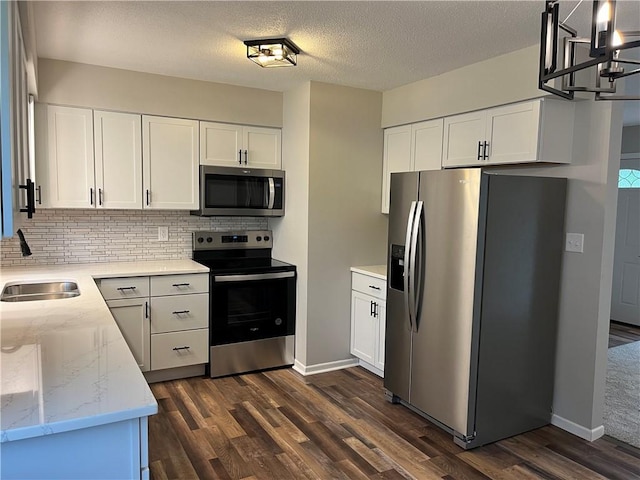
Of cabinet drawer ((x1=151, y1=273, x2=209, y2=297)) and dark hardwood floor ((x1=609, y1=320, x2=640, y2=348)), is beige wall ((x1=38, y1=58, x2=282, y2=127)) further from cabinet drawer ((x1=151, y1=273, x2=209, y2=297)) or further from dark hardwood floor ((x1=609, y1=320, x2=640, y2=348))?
dark hardwood floor ((x1=609, y1=320, x2=640, y2=348))

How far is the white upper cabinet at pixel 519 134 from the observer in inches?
110

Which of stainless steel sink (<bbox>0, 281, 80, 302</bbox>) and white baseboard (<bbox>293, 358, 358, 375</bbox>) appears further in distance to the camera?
white baseboard (<bbox>293, 358, 358, 375</bbox>)

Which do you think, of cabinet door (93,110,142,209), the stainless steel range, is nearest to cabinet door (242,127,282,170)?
the stainless steel range

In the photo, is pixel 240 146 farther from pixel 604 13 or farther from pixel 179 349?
pixel 604 13

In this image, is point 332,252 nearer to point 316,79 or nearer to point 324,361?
point 324,361

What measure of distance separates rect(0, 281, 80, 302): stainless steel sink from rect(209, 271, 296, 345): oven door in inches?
40.5

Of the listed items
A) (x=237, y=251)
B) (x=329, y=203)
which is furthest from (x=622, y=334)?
(x=237, y=251)

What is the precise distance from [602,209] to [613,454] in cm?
141

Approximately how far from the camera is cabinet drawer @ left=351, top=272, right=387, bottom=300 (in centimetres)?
359

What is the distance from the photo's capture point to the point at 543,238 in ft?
9.39

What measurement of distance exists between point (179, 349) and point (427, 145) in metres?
2.46

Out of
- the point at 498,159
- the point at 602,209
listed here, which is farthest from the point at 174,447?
the point at 602,209

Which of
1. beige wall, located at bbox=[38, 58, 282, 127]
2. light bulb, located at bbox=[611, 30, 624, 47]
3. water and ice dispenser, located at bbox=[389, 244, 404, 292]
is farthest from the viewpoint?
beige wall, located at bbox=[38, 58, 282, 127]

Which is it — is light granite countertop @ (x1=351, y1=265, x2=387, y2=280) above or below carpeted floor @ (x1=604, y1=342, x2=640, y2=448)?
above
